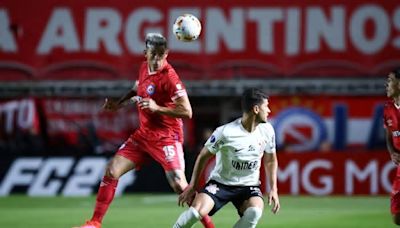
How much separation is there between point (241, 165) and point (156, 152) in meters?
1.78

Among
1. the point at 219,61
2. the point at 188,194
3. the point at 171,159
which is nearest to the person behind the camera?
the point at 188,194

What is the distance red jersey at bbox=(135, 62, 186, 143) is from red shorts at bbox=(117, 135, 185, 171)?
6 centimetres

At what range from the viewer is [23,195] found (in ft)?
62.8

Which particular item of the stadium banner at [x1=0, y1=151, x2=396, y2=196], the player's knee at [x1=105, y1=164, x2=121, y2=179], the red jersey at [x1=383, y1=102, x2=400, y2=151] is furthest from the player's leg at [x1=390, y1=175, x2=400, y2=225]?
the stadium banner at [x1=0, y1=151, x2=396, y2=196]

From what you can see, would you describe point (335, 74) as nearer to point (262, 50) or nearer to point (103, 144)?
point (262, 50)

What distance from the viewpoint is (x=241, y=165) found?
929 centimetres

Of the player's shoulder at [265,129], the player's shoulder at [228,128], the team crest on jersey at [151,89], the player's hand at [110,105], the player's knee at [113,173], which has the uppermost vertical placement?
the team crest on jersey at [151,89]

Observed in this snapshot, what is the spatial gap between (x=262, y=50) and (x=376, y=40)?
2.58 m

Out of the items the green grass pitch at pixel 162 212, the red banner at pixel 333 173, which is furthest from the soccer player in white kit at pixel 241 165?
the red banner at pixel 333 173

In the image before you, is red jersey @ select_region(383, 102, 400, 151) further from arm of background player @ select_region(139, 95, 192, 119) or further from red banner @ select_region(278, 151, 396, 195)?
red banner @ select_region(278, 151, 396, 195)

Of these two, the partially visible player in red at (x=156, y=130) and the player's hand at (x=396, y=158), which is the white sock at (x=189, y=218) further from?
the player's hand at (x=396, y=158)

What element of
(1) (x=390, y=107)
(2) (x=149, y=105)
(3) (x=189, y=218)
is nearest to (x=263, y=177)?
(1) (x=390, y=107)

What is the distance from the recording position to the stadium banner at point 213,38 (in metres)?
22.3

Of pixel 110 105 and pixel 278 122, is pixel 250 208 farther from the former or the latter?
pixel 278 122
